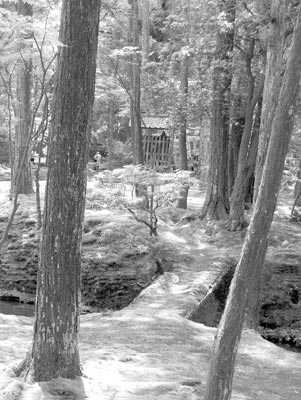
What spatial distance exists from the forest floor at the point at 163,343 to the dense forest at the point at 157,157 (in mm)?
125

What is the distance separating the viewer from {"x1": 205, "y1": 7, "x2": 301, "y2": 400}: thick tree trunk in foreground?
3.58m

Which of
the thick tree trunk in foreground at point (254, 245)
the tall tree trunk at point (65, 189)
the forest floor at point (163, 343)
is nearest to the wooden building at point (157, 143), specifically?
the forest floor at point (163, 343)

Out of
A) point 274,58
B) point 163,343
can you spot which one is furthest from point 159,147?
point 163,343

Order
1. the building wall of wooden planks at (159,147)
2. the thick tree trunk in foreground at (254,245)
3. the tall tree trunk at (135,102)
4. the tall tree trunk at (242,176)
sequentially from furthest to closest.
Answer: the building wall of wooden planks at (159,147) → the tall tree trunk at (135,102) → the tall tree trunk at (242,176) → the thick tree trunk in foreground at (254,245)

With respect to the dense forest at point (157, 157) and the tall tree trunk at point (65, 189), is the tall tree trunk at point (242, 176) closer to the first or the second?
the dense forest at point (157, 157)

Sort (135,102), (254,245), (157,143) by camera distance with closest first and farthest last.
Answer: (254,245), (135,102), (157,143)

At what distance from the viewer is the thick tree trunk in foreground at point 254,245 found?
3.58 meters

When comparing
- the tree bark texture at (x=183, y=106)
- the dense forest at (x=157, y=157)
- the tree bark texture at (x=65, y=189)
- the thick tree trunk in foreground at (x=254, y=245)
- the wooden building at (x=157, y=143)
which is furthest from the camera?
the wooden building at (x=157, y=143)

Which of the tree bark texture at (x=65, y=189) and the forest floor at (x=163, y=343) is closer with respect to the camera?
the tree bark texture at (x=65, y=189)

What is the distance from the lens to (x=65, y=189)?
4.39m

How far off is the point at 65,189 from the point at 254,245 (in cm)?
156

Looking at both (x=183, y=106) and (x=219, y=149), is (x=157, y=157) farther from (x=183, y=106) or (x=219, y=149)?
(x=219, y=149)

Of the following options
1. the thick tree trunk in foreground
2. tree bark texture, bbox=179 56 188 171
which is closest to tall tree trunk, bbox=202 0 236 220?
tree bark texture, bbox=179 56 188 171

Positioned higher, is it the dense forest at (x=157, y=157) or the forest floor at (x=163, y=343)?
the dense forest at (x=157, y=157)
